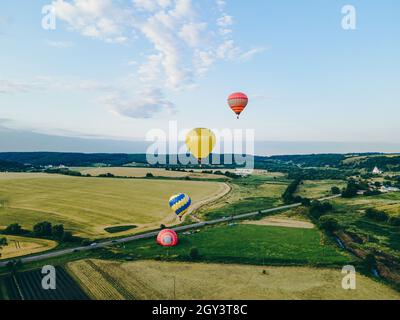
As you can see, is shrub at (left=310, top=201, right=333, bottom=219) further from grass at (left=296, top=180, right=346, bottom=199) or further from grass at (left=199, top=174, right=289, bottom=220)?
grass at (left=296, top=180, right=346, bottom=199)

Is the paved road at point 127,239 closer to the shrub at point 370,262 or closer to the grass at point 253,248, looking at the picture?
the grass at point 253,248

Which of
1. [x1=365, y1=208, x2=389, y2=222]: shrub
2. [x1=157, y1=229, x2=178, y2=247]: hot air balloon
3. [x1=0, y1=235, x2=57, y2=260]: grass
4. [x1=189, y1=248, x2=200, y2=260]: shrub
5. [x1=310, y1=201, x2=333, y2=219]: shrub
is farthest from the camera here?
[x1=310, y1=201, x2=333, y2=219]: shrub

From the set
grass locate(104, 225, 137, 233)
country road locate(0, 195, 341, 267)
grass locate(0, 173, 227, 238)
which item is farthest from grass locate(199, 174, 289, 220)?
grass locate(104, 225, 137, 233)

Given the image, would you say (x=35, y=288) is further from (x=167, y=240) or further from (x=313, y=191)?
(x=313, y=191)

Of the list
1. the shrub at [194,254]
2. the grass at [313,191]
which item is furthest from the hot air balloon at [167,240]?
the grass at [313,191]

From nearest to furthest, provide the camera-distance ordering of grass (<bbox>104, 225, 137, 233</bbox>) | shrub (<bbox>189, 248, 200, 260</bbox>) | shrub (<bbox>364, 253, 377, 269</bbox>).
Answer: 1. shrub (<bbox>364, 253, 377, 269</bbox>)
2. shrub (<bbox>189, 248, 200, 260</bbox>)
3. grass (<bbox>104, 225, 137, 233</bbox>)
